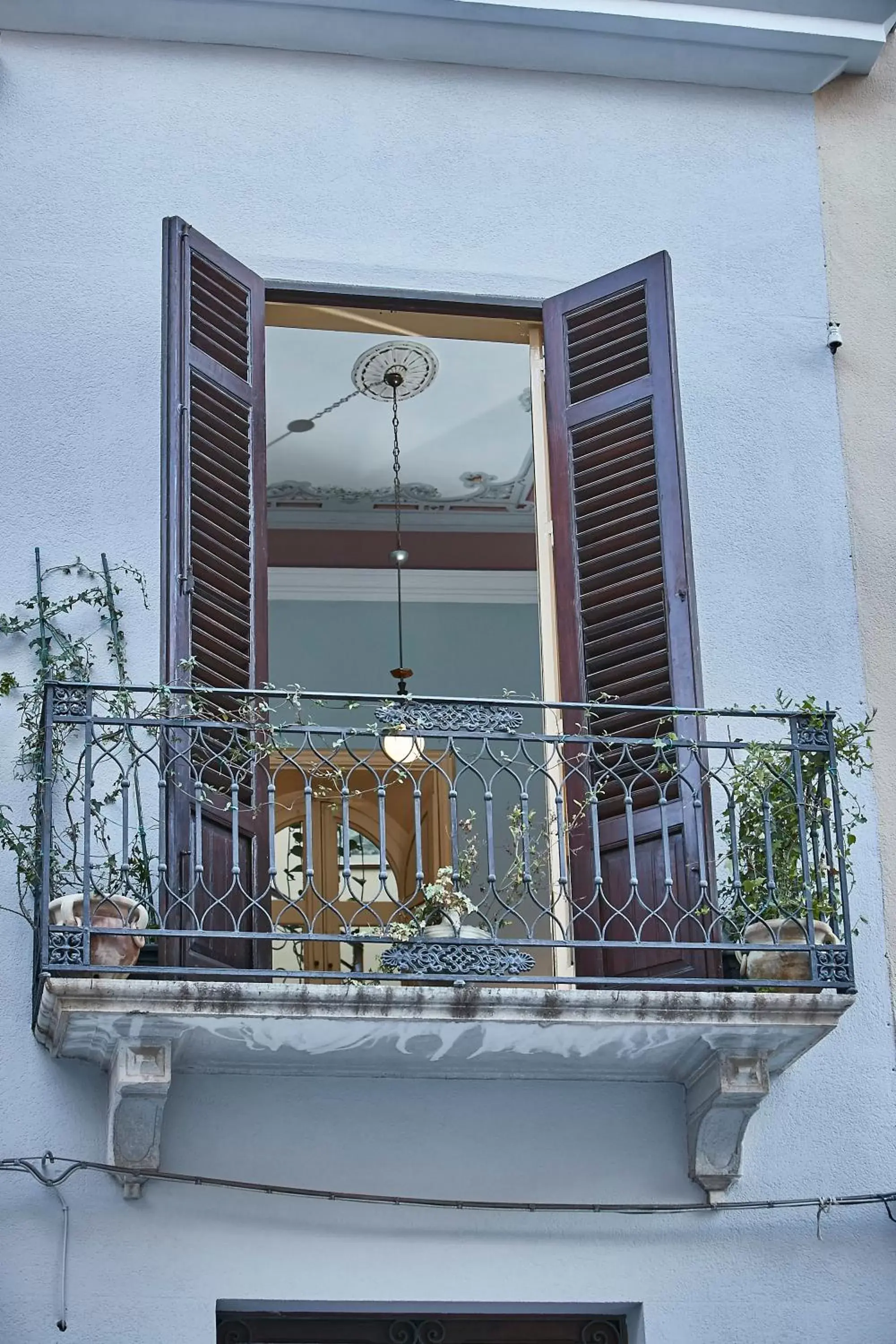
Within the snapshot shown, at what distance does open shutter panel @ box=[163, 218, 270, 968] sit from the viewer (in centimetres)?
691

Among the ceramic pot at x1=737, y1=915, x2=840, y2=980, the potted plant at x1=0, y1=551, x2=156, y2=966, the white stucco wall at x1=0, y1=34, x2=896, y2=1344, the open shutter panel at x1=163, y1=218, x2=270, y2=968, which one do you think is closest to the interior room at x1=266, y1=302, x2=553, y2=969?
the white stucco wall at x1=0, y1=34, x2=896, y2=1344

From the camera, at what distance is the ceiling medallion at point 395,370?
1012cm

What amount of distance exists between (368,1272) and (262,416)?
3.12 meters

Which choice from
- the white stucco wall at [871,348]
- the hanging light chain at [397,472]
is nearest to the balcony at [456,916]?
the white stucco wall at [871,348]

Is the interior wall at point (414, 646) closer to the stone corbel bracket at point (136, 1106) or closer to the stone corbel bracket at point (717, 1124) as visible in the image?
the stone corbel bracket at point (717, 1124)

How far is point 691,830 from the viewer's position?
23.8 feet

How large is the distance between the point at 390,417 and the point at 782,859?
14.7 ft

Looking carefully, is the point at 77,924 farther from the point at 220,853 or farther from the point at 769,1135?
the point at 769,1135

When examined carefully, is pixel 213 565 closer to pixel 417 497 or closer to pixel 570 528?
pixel 570 528

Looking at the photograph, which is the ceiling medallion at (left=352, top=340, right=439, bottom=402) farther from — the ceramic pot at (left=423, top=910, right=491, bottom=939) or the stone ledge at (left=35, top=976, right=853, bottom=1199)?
the stone ledge at (left=35, top=976, right=853, bottom=1199)

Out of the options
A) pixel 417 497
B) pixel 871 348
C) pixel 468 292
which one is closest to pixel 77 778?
pixel 468 292

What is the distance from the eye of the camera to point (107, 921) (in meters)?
6.65

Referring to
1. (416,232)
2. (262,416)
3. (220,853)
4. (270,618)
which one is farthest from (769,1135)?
(270,618)

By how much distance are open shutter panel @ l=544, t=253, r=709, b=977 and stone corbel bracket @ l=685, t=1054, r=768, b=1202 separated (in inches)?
14.8
